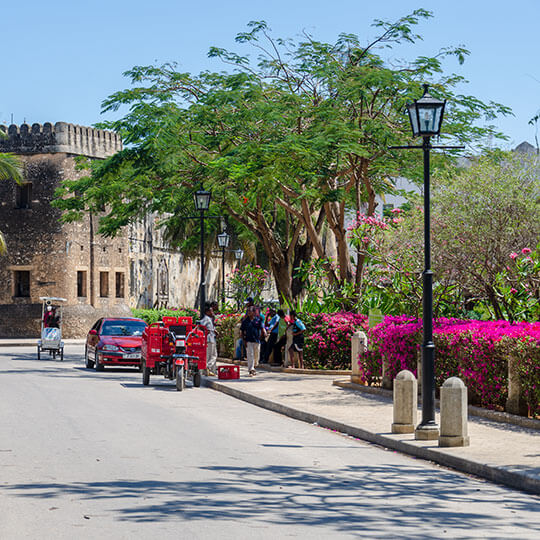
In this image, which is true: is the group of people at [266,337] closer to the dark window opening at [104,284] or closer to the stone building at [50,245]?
the stone building at [50,245]

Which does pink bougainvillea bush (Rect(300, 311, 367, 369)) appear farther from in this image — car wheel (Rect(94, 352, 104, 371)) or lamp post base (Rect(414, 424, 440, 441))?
lamp post base (Rect(414, 424, 440, 441))

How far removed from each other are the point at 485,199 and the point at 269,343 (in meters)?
10.6

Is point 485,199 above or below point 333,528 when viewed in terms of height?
above

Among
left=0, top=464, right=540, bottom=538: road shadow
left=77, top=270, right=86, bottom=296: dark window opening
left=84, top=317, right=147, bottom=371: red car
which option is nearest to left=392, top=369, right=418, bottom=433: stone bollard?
left=0, top=464, right=540, bottom=538: road shadow

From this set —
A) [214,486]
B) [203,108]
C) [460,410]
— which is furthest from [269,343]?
[214,486]

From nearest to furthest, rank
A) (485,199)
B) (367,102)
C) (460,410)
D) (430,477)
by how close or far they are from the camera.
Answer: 1. (430,477)
2. (460,410)
3. (485,199)
4. (367,102)

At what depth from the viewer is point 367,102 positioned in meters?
26.0

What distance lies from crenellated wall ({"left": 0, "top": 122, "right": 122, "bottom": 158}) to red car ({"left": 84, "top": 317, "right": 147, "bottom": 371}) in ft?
85.3

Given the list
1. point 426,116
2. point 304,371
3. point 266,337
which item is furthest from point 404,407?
point 266,337

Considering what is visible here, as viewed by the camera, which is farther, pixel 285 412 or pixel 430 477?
pixel 285 412

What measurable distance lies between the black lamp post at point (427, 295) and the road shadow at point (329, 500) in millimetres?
2053

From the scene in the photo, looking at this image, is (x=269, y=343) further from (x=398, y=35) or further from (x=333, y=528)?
(x=333, y=528)

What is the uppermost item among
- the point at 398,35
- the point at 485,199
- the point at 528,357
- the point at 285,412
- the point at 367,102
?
the point at 398,35

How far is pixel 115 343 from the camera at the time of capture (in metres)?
27.4
